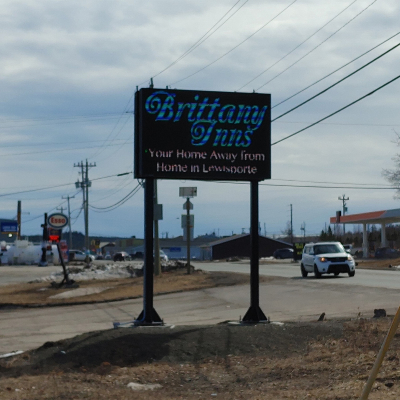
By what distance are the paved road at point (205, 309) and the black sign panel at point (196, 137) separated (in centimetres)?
461

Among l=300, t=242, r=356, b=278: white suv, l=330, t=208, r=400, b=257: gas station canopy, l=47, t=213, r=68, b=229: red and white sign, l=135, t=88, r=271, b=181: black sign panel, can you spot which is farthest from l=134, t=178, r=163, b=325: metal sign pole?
l=330, t=208, r=400, b=257: gas station canopy

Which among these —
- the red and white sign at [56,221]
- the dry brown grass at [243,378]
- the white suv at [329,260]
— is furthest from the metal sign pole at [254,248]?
the white suv at [329,260]

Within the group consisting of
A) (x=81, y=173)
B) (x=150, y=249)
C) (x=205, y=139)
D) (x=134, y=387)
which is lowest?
(x=134, y=387)

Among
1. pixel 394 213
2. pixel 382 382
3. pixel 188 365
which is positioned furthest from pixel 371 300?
pixel 394 213

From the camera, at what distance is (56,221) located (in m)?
30.5

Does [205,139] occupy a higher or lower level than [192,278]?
higher

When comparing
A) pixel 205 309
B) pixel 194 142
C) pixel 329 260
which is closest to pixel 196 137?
pixel 194 142

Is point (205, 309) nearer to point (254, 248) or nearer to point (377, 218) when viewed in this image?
point (254, 248)

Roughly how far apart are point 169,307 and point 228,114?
9.17 metres

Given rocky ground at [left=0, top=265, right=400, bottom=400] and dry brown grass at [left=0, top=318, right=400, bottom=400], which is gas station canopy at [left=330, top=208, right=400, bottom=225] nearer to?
rocky ground at [left=0, top=265, right=400, bottom=400]

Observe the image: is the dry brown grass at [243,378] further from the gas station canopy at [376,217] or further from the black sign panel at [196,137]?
the gas station canopy at [376,217]

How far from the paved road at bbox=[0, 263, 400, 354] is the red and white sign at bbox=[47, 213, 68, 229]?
6544mm

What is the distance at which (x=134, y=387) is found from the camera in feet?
31.2

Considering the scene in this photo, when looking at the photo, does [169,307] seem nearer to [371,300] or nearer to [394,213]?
[371,300]
